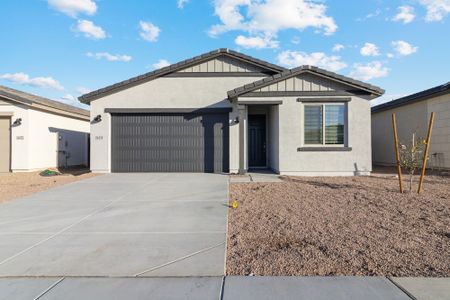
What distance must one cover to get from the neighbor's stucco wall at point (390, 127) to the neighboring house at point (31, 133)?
18.1 m

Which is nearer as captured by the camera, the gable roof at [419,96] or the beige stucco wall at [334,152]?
the beige stucco wall at [334,152]

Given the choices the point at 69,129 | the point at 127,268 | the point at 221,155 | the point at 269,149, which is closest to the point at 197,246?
the point at 127,268

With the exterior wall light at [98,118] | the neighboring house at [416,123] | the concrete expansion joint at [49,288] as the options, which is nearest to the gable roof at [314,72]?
the neighboring house at [416,123]

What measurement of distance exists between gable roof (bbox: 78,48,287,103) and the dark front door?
7.59ft

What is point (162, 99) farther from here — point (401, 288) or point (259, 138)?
point (401, 288)

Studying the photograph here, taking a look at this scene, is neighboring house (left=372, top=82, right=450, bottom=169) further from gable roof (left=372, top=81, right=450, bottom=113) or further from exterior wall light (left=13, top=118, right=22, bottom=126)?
exterior wall light (left=13, top=118, right=22, bottom=126)

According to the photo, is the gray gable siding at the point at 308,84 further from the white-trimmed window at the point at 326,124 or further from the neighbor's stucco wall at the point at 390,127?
the neighbor's stucco wall at the point at 390,127

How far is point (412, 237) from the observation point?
459cm

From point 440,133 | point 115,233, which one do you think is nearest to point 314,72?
point 440,133

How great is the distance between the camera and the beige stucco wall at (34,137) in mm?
13867

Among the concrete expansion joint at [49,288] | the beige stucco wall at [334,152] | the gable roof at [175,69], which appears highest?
the gable roof at [175,69]

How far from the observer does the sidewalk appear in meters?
3.05

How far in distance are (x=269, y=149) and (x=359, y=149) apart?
3.89 m

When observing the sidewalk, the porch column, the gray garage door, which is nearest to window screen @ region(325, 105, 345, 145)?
the porch column
